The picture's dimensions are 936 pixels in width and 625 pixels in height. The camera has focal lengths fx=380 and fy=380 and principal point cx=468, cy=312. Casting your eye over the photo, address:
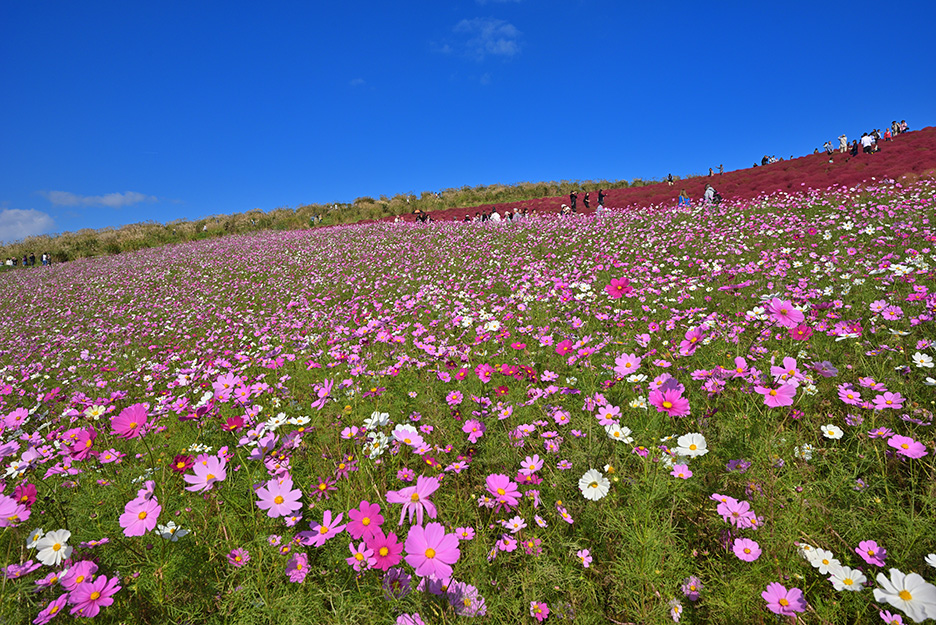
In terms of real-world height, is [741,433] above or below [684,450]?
below

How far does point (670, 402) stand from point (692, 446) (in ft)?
1.17

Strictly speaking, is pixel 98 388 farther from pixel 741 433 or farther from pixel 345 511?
pixel 741 433

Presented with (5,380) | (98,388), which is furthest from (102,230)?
(98,388)

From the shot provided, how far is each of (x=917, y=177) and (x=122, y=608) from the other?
16106 millimetres

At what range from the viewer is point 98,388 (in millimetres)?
4078

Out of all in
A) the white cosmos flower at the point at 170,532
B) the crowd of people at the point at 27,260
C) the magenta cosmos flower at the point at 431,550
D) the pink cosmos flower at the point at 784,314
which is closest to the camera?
the magenta cosmos flower at the point at 431,550

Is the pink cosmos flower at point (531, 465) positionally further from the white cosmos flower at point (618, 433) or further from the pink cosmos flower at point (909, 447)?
the pink cosmos flower at point (909, 447)

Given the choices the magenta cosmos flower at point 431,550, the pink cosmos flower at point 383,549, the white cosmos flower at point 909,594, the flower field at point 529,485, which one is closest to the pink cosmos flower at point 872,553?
the flower field at point 529,485

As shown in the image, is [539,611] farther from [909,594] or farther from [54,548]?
[54,548]

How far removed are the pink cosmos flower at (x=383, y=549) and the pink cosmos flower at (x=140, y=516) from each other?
0.69 metres

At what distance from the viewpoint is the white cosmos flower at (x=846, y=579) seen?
1147 mm

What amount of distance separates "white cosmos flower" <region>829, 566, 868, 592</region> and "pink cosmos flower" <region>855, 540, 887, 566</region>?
0.06 meters

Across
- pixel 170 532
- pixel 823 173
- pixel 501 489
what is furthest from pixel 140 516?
pixel 823 173

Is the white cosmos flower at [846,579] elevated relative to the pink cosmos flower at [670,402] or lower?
lower
